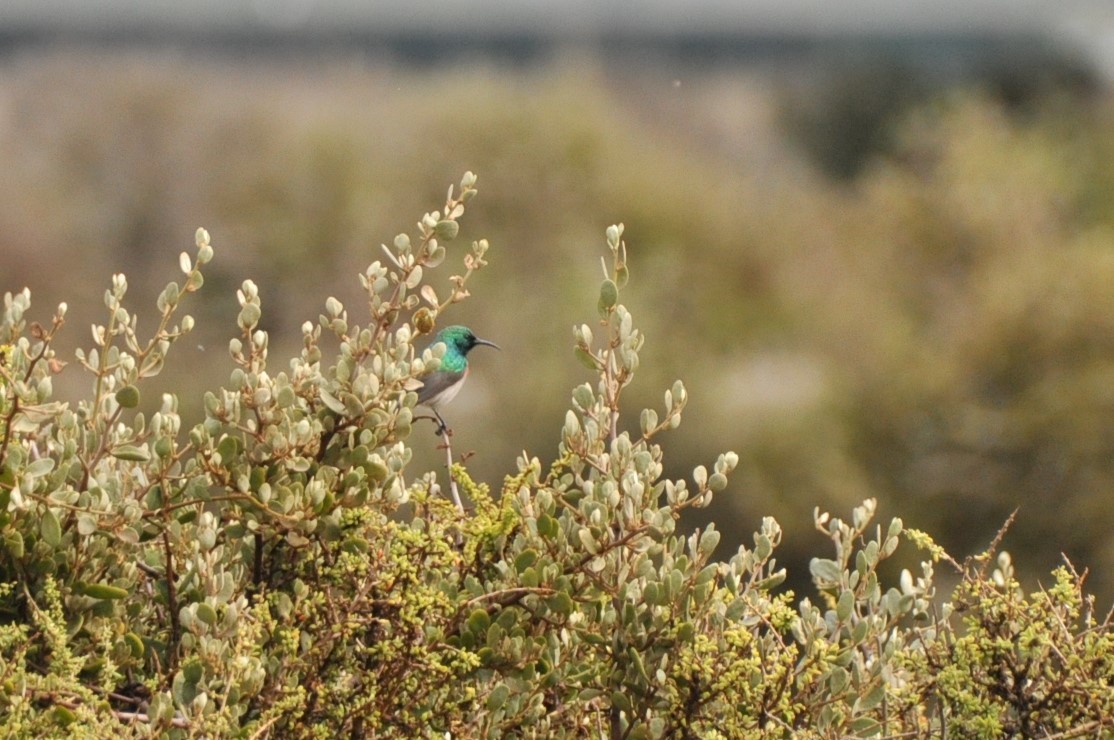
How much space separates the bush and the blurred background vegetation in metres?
14.3

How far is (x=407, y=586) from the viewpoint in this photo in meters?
2.95

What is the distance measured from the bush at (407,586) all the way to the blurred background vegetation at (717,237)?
1431 centimetres

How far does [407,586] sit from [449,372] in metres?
2.56

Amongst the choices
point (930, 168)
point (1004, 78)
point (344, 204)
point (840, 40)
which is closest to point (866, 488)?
point (930, 168)

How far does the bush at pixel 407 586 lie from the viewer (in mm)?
2830

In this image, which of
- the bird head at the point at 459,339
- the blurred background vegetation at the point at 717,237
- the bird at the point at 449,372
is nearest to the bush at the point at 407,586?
the bird at the point at 449,372

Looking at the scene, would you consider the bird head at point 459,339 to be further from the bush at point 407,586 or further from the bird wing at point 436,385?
the bush at point 407,586

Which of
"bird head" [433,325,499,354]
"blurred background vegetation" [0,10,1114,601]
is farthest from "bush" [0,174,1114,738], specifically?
"blurred background vegetation" [0,10,1114,601]

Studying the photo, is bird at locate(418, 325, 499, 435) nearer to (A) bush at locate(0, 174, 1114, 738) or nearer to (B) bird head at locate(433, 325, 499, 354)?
(B) bird head at locate(433, 325, 499, 354)

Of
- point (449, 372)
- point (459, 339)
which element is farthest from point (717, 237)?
point (449, 372)

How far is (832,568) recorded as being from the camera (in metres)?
3.14

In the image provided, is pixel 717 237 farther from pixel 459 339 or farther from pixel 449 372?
pixel 449 372

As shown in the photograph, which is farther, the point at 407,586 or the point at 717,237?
the point at 717,237

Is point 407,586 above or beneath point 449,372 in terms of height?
beneath
